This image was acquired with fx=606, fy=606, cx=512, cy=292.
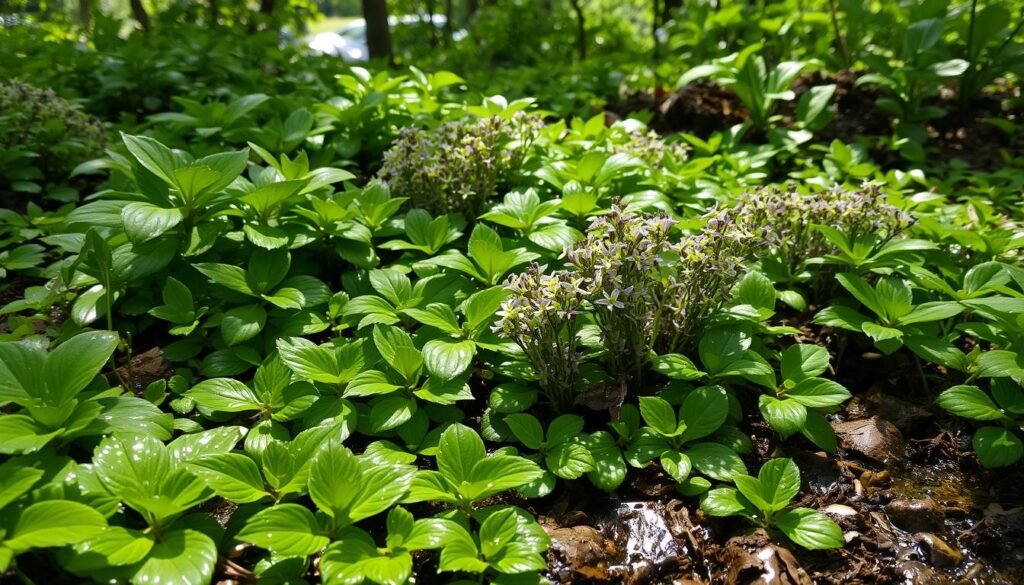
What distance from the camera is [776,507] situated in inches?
74.2

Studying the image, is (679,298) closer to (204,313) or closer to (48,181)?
(204,313)

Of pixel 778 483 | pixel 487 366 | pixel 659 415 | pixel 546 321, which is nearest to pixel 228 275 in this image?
pixel 487 366

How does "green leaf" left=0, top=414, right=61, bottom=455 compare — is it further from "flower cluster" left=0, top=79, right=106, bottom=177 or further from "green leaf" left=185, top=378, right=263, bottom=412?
"flower cluster" left=0, top=79, right=106, bottom=177

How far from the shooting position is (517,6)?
9.71m

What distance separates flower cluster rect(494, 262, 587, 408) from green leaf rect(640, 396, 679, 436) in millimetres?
285

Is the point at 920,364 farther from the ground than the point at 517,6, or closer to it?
closer to it

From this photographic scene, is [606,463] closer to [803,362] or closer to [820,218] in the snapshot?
[803,362]

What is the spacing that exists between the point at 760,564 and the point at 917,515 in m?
0.65

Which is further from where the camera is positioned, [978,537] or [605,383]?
[605,383]

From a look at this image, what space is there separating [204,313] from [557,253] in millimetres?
1523

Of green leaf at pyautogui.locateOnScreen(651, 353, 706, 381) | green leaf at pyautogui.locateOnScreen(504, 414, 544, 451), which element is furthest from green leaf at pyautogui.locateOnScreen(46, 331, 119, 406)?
green leaf at pyautogui.locateOnScreen(651, 353, 706, 381)

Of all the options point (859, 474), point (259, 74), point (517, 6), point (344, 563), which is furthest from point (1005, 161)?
point (517, 6)

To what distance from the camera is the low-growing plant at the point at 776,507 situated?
6.03ft

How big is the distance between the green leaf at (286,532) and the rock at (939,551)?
1.85 metres
